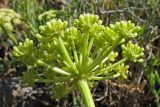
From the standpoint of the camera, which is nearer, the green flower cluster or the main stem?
the main stem

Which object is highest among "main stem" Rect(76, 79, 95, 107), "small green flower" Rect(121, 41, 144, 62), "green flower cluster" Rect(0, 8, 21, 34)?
"green flower cluster" Rect(0, 8, 21, 34)

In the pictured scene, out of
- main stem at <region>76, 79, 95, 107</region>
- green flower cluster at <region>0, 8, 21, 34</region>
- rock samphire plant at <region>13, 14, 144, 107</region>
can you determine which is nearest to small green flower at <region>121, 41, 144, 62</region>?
rock samphire plant at <region>13, 14, 144, 107</region>

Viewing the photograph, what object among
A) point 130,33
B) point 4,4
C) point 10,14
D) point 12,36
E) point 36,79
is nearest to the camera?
point 130,33

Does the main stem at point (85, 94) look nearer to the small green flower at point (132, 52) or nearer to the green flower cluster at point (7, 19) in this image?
the small green flower at point (132, 52)

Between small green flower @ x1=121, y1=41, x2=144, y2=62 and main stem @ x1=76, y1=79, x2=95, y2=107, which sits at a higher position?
small green flower @ x1=121, y1=41, x2=144, y2=62

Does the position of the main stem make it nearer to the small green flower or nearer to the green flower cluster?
the small green flower

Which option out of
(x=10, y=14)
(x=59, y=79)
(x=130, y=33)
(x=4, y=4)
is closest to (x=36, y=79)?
(x=59, y=79)

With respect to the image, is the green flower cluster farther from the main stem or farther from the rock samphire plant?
the main stem

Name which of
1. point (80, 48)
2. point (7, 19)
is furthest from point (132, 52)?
point (7, 19)

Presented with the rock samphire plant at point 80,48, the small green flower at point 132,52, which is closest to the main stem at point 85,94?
the rock samphire plant at point 80,48

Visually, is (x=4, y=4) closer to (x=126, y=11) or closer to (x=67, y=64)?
(x=126, y=11)

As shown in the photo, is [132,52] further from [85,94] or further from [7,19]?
[7,19]
